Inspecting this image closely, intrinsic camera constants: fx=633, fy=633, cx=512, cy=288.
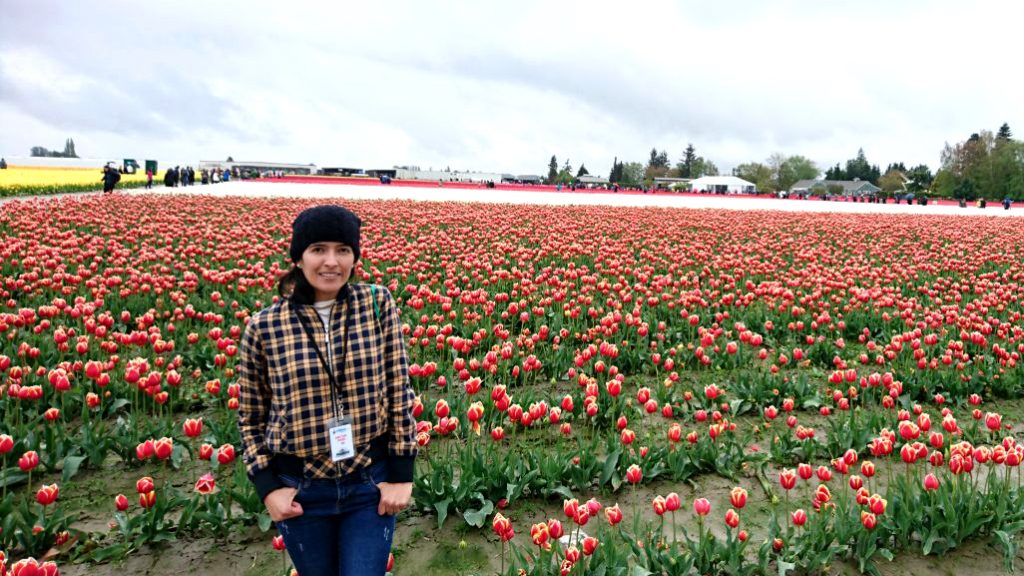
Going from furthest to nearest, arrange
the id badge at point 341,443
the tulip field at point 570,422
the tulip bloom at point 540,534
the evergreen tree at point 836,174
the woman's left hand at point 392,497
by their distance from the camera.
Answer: the evergreen tree at point 836,174 → the tulip field at point 570,422 → the tulip bloom at point 540,534 → the woman's left hand at point 392,497 → the id badge at point 341,443

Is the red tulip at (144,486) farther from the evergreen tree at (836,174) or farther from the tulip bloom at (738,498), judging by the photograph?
the evergreen tree at (836,174)

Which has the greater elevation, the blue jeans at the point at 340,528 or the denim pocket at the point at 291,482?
the denim pocket at the point at 291,482

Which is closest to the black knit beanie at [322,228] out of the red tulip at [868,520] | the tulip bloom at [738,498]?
the tulip bloom at [738,498]

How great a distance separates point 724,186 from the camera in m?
101

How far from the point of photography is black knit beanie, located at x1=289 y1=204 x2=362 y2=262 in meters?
2.34

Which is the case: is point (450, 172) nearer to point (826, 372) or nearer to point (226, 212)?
point (226, 212)

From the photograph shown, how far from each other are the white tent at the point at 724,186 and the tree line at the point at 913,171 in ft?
50.2

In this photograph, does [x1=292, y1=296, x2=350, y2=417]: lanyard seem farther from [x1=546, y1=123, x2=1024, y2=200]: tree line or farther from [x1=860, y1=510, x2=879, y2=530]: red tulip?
[x1=546, y1=123, x2=1024, y2=200]: tree line

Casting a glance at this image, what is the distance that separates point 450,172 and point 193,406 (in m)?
107

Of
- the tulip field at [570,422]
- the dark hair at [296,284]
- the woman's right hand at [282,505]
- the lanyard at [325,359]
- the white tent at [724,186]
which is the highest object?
the white tent at [724,186]

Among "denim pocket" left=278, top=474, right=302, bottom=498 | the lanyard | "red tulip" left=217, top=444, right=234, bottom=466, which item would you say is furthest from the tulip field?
the lanyard

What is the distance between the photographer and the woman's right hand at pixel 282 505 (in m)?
2.28

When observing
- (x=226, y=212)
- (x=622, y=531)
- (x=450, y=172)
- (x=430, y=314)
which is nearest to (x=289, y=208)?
(x=226, y=212)

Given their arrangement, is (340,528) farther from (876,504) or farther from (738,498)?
(876,504)
